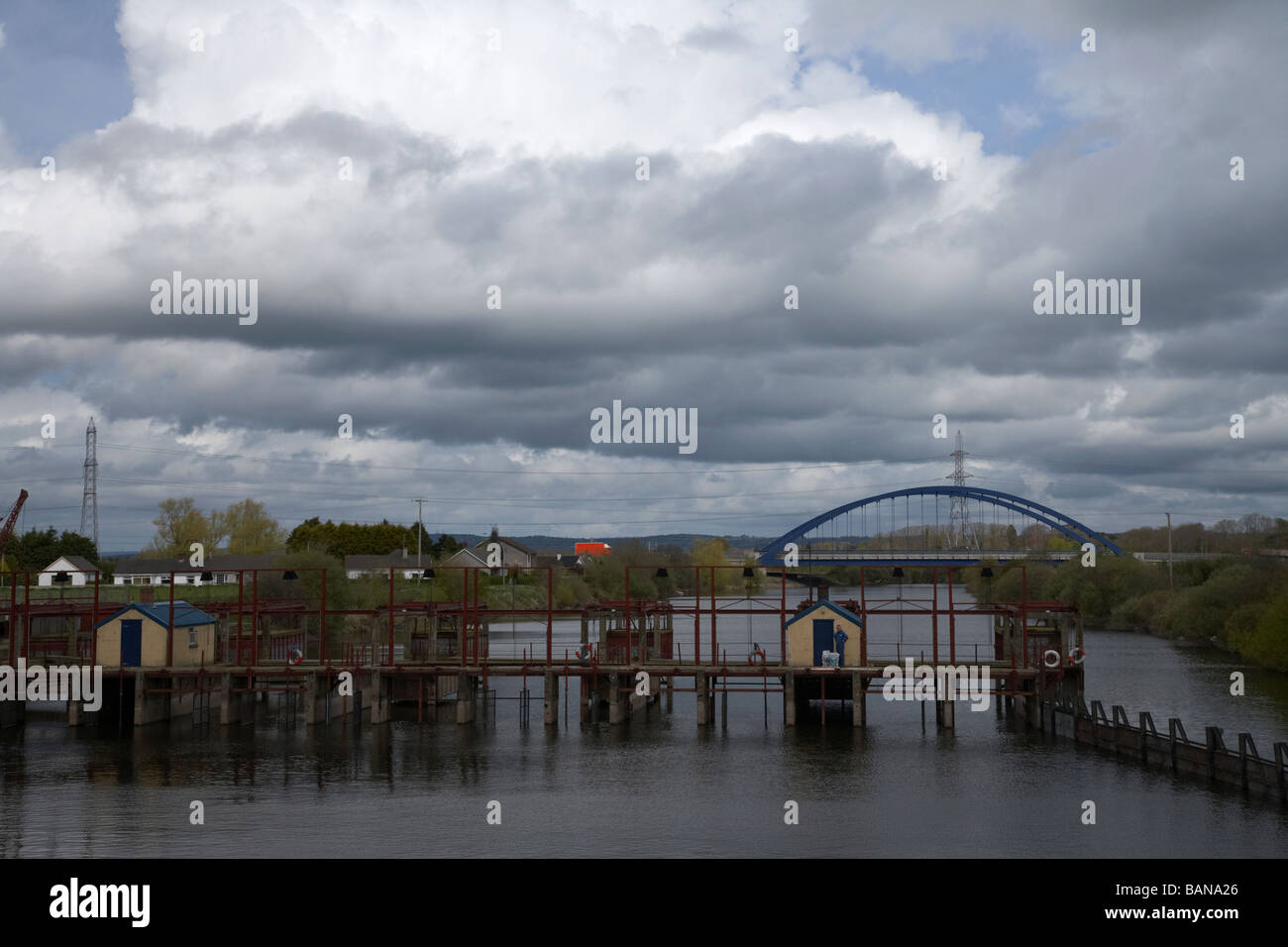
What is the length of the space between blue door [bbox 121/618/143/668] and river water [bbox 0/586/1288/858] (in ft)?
9.22

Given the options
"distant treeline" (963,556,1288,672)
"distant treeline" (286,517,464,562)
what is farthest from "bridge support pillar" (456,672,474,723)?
"distant treeline" (286,517,464,562)

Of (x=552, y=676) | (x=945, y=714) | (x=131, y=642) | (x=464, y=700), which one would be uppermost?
(x=131, y=642)

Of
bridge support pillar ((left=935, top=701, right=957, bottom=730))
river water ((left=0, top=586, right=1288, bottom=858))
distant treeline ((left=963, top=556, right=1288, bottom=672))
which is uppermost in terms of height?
distant treeline ((left=963, top=556, right=1288, bottom=672))

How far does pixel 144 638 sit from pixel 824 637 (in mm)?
26124

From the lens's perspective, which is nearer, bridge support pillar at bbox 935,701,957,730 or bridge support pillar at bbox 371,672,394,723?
bridge support pillar at bbox 935,701,957,730

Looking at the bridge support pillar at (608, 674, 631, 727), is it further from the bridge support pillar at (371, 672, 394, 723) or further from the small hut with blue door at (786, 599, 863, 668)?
the bridge support pillar at (371, 672, 394, 723)

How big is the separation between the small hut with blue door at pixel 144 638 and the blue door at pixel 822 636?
24.2 meters

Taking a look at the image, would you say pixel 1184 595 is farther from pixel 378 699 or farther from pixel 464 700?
pixel 378 699

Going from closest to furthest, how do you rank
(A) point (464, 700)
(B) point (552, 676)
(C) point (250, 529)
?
Result: (B) point (552, 676)
(A) point (464, 700)
(C) point (250, 529)

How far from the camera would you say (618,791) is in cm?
3378

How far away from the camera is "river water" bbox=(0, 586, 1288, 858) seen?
27.9 meters

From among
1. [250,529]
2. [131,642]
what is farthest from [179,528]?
[131,642]

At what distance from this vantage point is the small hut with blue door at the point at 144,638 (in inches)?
1797
